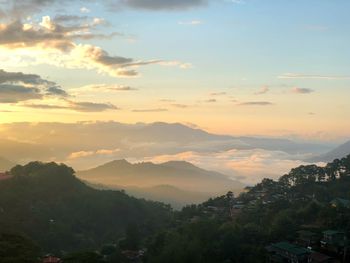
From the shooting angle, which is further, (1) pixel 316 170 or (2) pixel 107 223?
(2) pixel 107 223

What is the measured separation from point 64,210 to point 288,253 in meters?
Result: 37.9

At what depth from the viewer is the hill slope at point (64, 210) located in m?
56.3

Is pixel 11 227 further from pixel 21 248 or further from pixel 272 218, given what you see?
pixel 272 218

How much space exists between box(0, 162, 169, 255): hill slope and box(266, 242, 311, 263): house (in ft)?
81.3

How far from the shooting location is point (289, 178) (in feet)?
208

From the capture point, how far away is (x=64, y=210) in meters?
65.3

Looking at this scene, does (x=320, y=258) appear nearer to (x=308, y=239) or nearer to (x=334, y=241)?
(x=334, y=241)

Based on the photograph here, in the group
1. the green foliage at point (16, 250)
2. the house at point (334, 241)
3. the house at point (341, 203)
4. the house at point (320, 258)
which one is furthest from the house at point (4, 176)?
the house at point (320, 258)

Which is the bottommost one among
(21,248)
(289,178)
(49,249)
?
(49,249)

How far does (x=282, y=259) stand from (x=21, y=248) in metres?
19.7

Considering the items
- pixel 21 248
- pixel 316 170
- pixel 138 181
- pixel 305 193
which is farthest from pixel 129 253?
pixel 138 181

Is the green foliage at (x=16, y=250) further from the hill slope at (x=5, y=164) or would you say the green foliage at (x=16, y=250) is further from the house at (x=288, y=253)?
the hill slope at (x=5, y=164)

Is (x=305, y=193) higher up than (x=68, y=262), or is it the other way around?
(x=305, y=193)

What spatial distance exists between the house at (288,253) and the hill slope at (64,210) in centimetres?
2477
